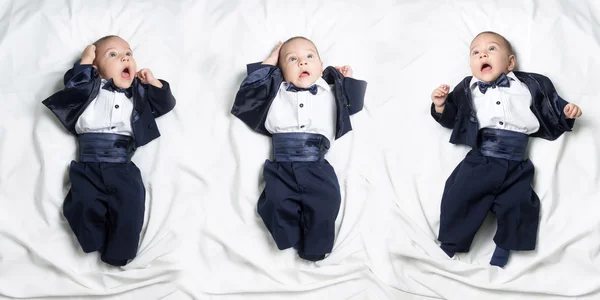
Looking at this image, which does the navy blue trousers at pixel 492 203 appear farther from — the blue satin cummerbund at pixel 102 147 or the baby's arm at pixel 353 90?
the blue satin cummerbund at pixel 102 147

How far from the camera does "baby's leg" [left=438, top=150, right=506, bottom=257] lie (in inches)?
69.1

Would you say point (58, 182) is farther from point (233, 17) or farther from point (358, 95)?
point (358, 95)

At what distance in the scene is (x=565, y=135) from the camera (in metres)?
1.77

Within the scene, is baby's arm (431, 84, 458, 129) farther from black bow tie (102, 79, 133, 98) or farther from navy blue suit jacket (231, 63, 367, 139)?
black bow tie (102, 79, 133, 98)

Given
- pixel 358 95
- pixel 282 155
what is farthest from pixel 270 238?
pixel 358 95

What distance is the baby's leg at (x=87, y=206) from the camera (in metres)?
1.72

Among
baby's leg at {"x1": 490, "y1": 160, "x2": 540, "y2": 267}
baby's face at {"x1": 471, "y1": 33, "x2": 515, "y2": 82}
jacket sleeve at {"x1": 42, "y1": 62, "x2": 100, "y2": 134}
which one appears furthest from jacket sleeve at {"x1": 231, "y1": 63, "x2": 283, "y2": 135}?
baby's leg at {"x1": 490, "y1": 160, "x2": 540, "y2": 267}

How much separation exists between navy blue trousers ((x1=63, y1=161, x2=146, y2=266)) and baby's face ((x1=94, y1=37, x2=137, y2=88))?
27cm

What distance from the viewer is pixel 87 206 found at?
172 cm

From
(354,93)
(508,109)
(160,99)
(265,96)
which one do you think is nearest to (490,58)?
(508,109)

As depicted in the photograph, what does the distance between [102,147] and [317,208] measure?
67 centimetres

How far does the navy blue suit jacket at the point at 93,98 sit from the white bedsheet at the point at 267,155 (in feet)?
0.16

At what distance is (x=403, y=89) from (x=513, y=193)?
0.46 metres

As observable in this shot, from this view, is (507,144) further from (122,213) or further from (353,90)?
(122,213)
